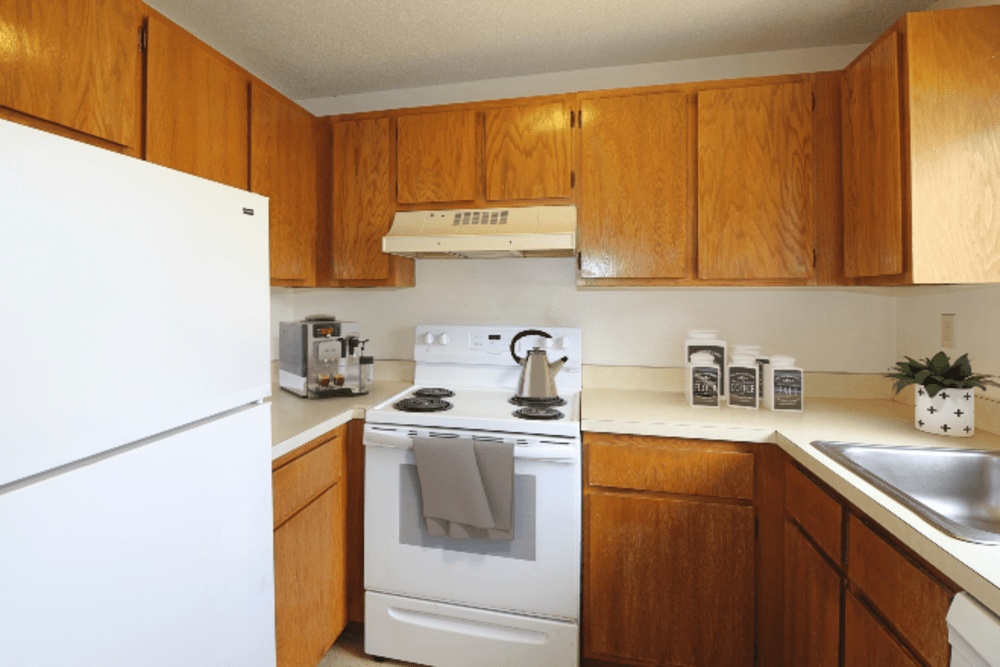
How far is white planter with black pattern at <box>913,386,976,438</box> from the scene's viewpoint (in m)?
1.45

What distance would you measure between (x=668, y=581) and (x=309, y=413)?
1361mm

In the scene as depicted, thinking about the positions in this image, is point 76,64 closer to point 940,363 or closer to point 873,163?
point 873,163

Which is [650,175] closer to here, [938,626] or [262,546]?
[938,626]

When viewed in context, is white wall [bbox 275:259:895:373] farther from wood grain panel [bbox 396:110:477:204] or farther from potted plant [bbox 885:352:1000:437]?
potted plant [bbox 885:352:1000:437]

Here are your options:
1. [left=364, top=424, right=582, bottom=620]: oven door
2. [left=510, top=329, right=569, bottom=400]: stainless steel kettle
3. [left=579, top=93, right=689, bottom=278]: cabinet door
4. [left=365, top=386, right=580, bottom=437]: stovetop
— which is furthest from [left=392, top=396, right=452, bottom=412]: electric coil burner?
[left=579, top=93, right=689, bottom=278]: cabinet door

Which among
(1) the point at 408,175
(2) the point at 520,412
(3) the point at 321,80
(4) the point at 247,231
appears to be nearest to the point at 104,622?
(4) the point at 247,231

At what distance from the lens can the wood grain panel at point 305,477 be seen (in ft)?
4.73

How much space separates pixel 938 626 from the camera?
0.85 m

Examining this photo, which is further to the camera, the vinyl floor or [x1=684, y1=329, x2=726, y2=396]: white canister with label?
[x1=684, y1=329, x2=726, y2=396]: white canister with label

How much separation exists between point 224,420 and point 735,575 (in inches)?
62.1

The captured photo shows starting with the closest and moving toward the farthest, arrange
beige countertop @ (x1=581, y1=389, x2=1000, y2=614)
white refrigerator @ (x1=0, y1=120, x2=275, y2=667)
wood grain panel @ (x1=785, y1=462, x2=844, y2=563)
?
1. white refrigerator @ (x1=0, y1=120, x2=275, y2=667)
2. beige countertop @ (x1=581, y1=389, x2=1000, y2=614)
3. wood grain panel @ (x1=785, y1=462, x2=844, y2=563)

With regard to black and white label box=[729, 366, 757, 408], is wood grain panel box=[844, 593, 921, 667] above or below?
below

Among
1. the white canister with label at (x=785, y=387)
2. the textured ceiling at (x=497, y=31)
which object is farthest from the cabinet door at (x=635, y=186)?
the white canister with label at (x=785, y=387)

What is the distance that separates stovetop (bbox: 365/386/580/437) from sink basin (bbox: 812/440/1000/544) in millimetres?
780
